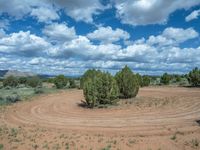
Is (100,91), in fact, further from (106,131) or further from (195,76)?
(195,76)

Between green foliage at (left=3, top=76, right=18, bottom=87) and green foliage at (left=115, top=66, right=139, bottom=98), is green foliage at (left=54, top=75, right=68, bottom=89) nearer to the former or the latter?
green foliage at (left=3, top=76, right=18, bottom=87)

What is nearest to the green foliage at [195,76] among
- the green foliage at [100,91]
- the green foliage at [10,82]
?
the green foliage at [100,91]

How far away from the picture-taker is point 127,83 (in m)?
35.8

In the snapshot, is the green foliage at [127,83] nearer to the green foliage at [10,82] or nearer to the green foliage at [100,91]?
the green foliage at [100,91]

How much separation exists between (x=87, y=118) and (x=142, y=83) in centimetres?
4771

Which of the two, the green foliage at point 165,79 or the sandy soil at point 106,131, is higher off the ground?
the green foliage at point 165,79

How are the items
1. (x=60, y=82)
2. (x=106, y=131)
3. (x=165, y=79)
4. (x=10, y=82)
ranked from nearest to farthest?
(x=106, y=131), (x=60, y=82), (x=165, y=79), (x=10, y=82)

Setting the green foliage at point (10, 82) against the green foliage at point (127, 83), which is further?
the green foliage at point (10, 82)

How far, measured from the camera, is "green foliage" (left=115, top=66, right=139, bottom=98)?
35.8m

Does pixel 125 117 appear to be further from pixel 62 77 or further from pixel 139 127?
pixel 62 77

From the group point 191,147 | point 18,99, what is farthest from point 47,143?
point 18,99

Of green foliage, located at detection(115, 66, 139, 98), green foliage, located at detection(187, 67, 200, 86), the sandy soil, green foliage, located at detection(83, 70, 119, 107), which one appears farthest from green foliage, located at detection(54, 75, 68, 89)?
the sandy soil

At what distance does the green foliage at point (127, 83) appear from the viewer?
1407 inches

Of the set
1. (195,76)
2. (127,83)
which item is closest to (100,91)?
(127,83)
